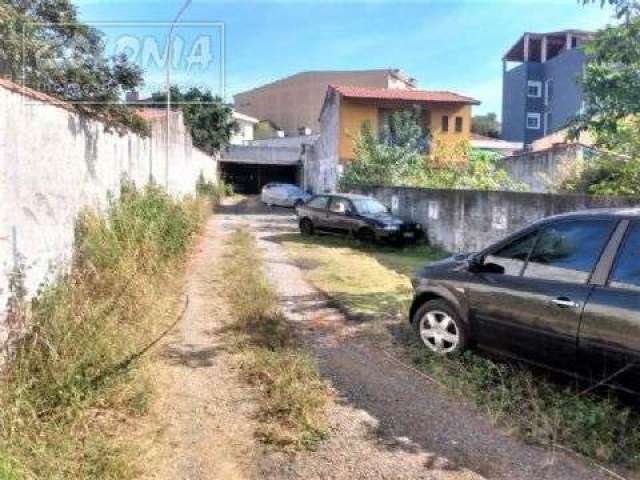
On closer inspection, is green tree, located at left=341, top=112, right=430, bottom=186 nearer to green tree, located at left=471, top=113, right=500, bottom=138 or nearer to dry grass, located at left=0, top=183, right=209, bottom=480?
dry grass, located at left=0, top=183, right=209, bottom=480

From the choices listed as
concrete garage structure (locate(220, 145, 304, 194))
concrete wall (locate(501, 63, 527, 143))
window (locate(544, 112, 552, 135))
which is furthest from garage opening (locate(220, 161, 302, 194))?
window (locate(544, 112, 552, 135))

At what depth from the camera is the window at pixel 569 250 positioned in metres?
4.39

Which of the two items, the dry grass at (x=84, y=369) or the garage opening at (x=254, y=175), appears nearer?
the dry grass at (x=84, y=369)

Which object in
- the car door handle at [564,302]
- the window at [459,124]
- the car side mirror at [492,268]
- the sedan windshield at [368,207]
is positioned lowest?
the car door handle at [564,302]

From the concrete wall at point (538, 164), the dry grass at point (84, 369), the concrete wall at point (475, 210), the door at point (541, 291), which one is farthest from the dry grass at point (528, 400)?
the concrete wall at point (538, 164)

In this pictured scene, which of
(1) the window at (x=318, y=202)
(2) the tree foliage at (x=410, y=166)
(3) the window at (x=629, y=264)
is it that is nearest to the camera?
(3) the window at (x=629, y=264)

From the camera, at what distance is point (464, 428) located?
4.21m

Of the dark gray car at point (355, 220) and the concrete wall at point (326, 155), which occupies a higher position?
the concrete wall at point (326, 155)

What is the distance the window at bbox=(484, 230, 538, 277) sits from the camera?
16.5 ft

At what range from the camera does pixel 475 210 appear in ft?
40.6

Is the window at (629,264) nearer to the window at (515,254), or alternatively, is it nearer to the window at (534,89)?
the window at (515,254)

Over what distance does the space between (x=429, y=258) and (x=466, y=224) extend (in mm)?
1129

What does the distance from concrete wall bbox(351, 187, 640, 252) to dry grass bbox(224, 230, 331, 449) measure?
5.02m

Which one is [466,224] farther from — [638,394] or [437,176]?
[638,394]
